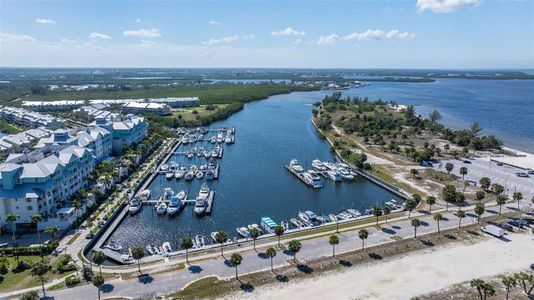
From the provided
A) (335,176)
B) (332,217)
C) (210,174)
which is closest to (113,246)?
(332,217)

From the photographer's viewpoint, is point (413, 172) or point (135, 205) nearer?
point (135, 205)

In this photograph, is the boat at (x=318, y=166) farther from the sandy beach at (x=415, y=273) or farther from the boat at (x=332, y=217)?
the sandy beach at (x=415, y=273)

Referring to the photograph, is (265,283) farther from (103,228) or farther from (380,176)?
(380,176)

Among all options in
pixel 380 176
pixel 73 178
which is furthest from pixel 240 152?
pixel 73 178

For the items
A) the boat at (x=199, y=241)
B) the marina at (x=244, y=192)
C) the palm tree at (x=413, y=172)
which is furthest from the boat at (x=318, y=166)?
the boat at (x=199, y=241)

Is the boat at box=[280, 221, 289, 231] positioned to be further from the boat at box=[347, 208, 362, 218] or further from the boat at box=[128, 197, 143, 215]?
the boat at box=[128, 197, 143, 215]

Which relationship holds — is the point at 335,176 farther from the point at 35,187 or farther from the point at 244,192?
the point at 35,187

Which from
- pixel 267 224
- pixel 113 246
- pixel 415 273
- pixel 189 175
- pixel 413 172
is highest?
pixel 413 172
